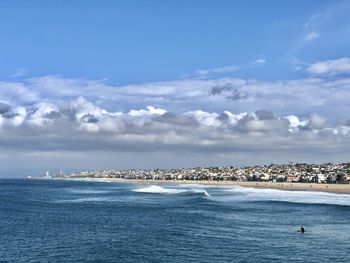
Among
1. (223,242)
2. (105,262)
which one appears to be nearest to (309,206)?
(223,242)

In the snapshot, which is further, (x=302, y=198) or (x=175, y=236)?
(x=302, y=198)

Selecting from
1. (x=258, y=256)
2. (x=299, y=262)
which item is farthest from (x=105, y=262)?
(x=299, y=262)

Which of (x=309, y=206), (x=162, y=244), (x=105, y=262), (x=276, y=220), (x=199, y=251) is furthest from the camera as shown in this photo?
(x=309, y=206)

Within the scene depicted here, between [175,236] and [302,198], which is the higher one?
[302,198]

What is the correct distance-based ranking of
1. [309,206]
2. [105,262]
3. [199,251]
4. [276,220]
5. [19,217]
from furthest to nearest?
[309,206]
[19,217]
[276,220]
[199,251]
[105,262]

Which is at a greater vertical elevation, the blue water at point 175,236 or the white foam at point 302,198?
the white foam at point 302,198

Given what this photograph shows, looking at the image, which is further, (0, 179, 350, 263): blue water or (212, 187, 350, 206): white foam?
(212, 187, 350, 206): white foam

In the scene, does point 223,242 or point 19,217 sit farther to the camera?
point 19,217

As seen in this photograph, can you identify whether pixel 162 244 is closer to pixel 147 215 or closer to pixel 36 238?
pixel 36 238

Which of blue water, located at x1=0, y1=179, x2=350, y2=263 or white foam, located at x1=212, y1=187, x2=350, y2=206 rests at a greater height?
white foam, located at x1=212, y1=187, x2=350, y2=206

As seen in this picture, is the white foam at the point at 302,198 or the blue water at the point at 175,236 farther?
the white foam at the point at 302,198

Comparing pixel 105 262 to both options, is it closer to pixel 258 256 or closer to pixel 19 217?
pixel 258 256
